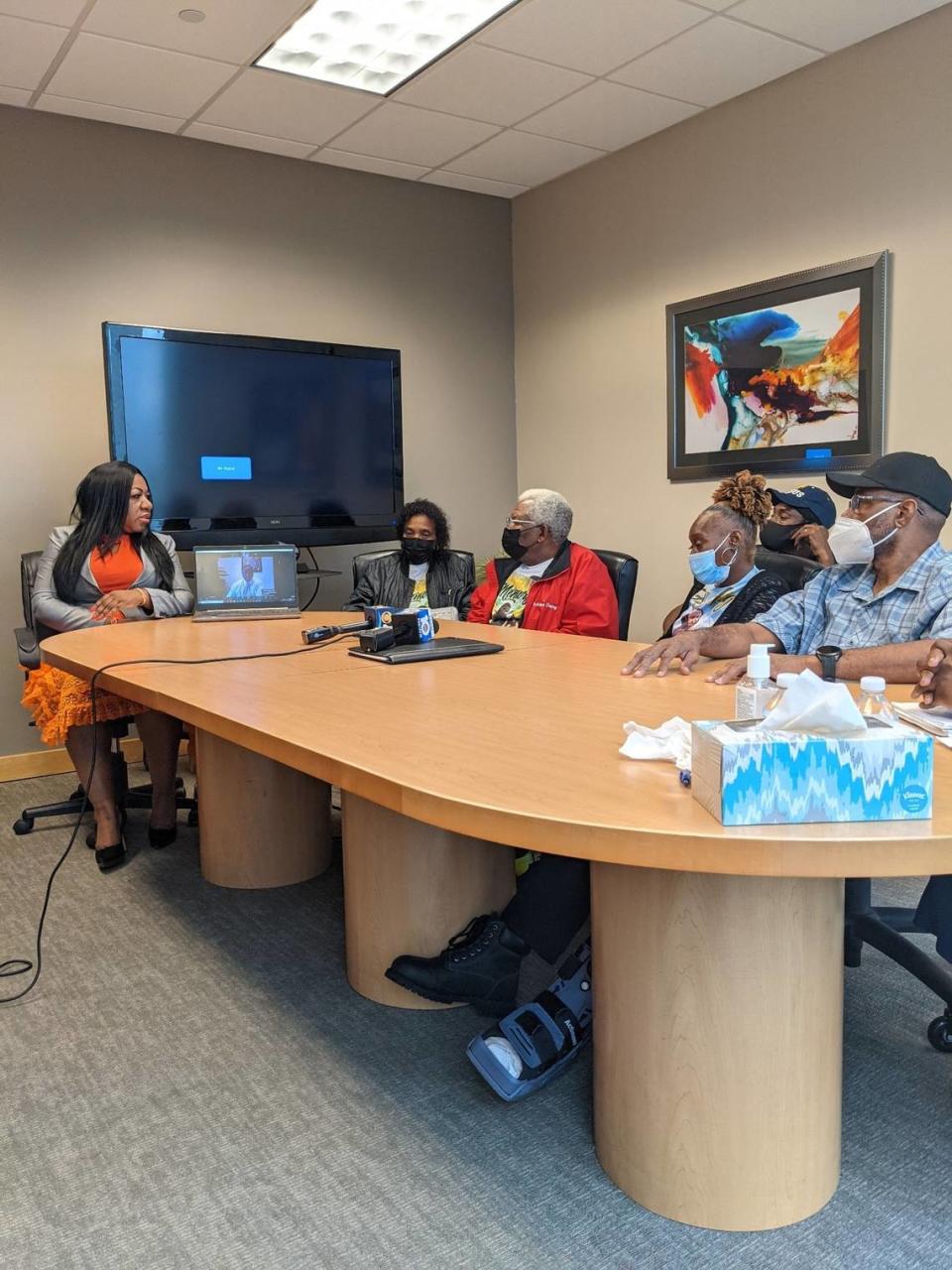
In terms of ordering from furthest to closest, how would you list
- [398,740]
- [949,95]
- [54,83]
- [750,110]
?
[750,110] < [54,83] < [949,95] < [398,740]

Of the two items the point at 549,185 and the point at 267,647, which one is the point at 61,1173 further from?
the point at 549,185

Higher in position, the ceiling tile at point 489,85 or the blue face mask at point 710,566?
the ceiling tile at point 489,85

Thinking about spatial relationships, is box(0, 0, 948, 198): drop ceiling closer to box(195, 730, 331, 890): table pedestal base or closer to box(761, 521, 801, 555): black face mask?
box(761, 521, 801, 555): black face mask

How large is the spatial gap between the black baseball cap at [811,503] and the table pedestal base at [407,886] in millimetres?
1903

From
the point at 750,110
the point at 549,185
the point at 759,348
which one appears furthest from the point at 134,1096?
the point at 549,185

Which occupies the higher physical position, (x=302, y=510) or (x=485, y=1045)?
(x=302, y=510)

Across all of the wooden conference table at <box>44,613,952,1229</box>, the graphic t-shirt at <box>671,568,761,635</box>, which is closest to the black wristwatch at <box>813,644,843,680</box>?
the wooden conference table at <box>44,613,952,1229</box>

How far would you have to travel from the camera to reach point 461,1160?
1.50 meters

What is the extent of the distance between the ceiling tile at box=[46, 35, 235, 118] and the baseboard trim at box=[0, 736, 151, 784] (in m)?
2.40

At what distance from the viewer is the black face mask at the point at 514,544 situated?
11.0 ft

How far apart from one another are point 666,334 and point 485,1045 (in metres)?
3.37

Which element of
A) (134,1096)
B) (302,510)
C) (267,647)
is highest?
(302,510)

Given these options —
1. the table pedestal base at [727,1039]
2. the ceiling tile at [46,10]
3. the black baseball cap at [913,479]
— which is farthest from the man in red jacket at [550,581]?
the ceiling tile at [46,10]

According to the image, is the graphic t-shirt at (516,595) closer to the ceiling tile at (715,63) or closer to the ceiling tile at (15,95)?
the ceiling tile at (715,63)
